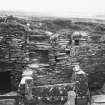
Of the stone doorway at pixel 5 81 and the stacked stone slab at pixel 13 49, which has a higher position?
the stacked stone slab at pixel 13 49

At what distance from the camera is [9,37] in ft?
31.8

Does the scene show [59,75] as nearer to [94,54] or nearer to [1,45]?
[94,54]

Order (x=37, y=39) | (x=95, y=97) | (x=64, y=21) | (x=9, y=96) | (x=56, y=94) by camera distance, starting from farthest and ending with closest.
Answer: (x=64, y=21) < (x=37, y=39) < (x=95, y=97) < (x=9, y=96) < (x=56, y=94)

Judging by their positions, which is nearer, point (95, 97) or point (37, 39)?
point (95, 97)

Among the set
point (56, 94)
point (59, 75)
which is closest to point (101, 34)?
point (59, 75)

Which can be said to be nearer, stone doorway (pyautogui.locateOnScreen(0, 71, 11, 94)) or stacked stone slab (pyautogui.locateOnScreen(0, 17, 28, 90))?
stacked stone slab (pyautogui.locateOnScreen(0, 17, 28, 90))

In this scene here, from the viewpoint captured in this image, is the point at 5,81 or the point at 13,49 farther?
Answer: the point at 5,81

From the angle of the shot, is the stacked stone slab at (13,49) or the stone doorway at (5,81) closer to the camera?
the stacked stone slab at (13,49)

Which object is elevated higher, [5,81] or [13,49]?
[13,49]

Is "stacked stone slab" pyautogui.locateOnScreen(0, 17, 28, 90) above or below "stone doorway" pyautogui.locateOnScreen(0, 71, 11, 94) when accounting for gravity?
above

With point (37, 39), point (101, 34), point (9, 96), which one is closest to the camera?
point (9, 96)

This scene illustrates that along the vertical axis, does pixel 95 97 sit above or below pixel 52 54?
below

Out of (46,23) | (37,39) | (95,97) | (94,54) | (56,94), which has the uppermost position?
(46,23)

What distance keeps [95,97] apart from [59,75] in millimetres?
1828
